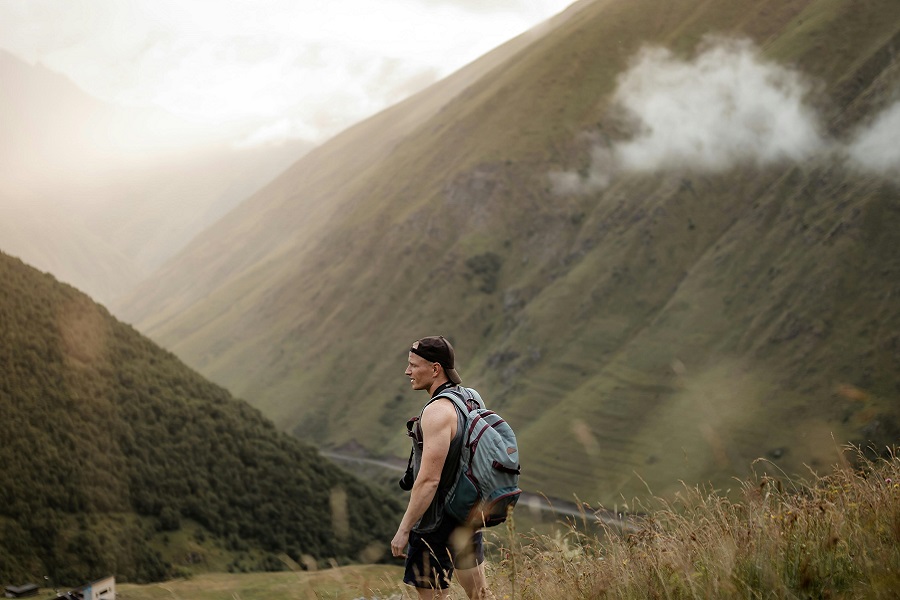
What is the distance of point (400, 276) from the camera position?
195750 millimetres

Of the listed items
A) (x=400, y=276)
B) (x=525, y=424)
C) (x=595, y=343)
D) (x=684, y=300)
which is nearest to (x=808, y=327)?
(x=684, y=300)

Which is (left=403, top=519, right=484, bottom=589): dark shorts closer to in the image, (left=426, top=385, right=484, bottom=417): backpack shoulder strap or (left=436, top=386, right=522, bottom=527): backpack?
(left=436, top=386, right=522, bottom=527): backpack

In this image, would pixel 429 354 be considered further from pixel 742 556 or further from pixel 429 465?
pixel 742 556

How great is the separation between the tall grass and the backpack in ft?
1.47

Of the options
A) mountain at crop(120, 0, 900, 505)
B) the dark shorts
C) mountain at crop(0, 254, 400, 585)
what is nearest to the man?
the dark shorts

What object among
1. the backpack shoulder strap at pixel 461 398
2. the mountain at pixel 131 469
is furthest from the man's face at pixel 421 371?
the mountain at pixel 131 469

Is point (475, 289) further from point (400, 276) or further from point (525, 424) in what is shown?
point (525, 424)

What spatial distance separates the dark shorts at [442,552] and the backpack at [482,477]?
0.17 metres

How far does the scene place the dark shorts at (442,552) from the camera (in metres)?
6.85

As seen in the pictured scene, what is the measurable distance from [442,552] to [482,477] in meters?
0.79

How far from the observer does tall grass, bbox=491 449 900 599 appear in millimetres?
5258

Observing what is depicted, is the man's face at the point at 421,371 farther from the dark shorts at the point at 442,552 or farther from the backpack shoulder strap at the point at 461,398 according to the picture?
the dark shorts at the point at 442,552

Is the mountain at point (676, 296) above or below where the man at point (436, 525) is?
below

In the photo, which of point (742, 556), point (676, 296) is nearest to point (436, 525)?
point (742, 556)
